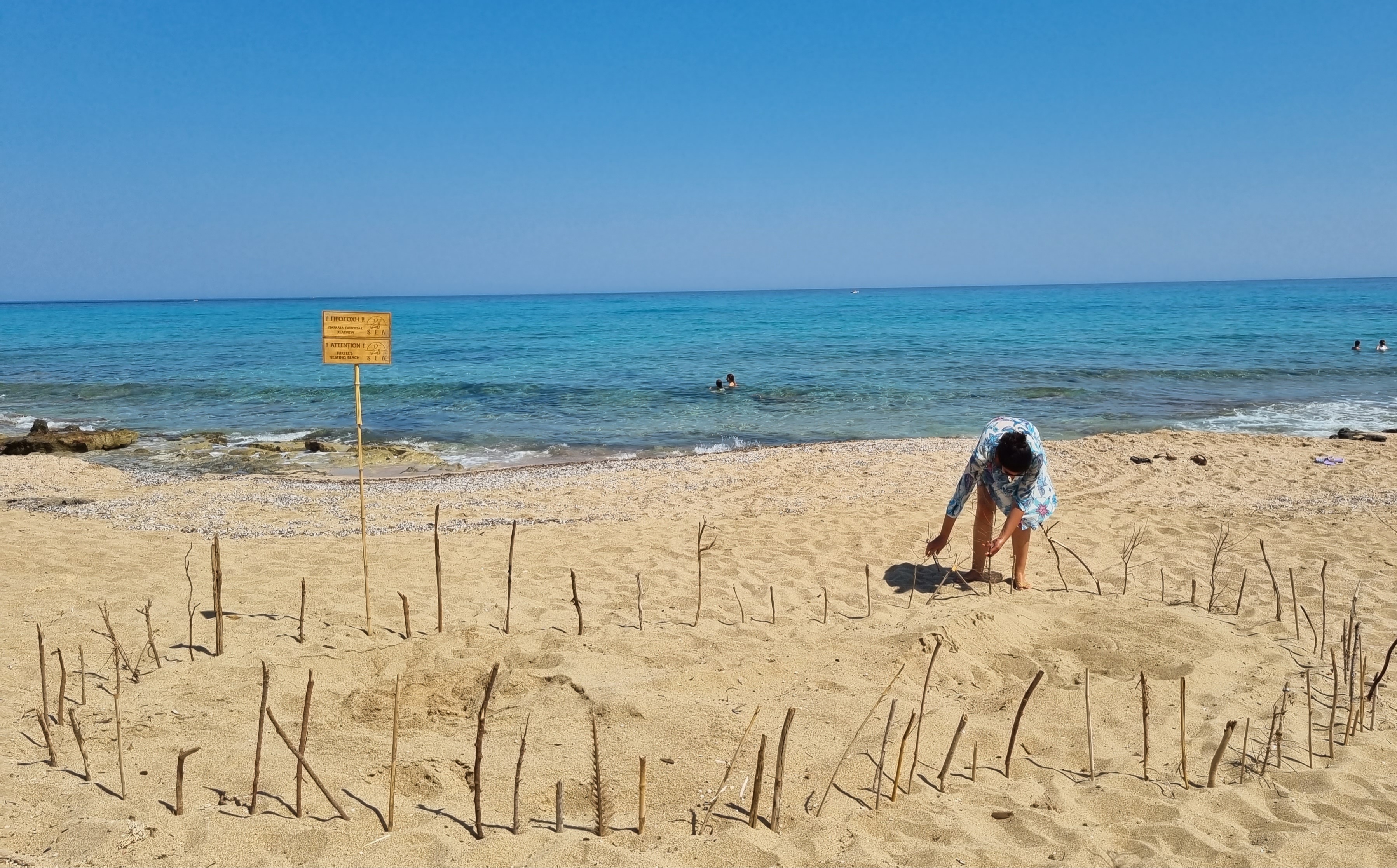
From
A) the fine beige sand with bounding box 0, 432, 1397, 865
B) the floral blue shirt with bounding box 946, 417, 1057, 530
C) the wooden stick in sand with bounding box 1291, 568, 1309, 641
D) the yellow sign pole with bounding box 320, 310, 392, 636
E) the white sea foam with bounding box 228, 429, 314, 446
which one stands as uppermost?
the yellow sign pole with bounding box 320, 310, 392, 636

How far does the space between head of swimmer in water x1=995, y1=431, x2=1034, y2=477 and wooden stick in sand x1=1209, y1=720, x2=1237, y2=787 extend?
2217 mm

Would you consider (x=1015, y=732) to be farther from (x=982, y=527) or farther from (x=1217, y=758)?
(x=982, y=527)

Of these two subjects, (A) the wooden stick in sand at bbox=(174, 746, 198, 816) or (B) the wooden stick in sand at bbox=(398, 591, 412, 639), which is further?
(B) the wooden stick in sand at bbox=(398, 591, 412, 639)

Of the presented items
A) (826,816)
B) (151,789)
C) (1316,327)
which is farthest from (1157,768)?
(1316,327)

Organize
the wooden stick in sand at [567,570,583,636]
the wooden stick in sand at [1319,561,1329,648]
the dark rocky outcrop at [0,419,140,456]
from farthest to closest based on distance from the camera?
1. the dark rocky outcrop at [0,419,140,456]
2. the wooden stick in sand at [567,570,583,636]
3. the wooden stick in sand at [1319,561,1329,648]

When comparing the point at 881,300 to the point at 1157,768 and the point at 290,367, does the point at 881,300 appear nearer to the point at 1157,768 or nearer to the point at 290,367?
the point at 290,367

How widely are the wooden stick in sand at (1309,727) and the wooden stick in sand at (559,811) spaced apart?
9.57ft

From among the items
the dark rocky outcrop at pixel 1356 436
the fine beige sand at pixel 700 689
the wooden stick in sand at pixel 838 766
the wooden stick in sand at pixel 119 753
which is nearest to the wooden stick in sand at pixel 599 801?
the fine beige sand at pixel 700 689

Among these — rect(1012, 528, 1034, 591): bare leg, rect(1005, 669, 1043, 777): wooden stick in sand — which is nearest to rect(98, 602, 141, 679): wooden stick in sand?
rect(1005, 669, 1043, 777): wooden stick in sand

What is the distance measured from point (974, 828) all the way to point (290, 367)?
30.4m

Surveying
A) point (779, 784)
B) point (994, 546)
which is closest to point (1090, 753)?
point (779, 784)

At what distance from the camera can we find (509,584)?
4934 millimetres

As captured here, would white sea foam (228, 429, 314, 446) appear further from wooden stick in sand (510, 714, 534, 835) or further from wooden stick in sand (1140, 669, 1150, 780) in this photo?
wooden stick in sand (1140, 669, 1150, 780)

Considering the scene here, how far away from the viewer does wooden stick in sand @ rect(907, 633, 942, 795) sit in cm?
318
